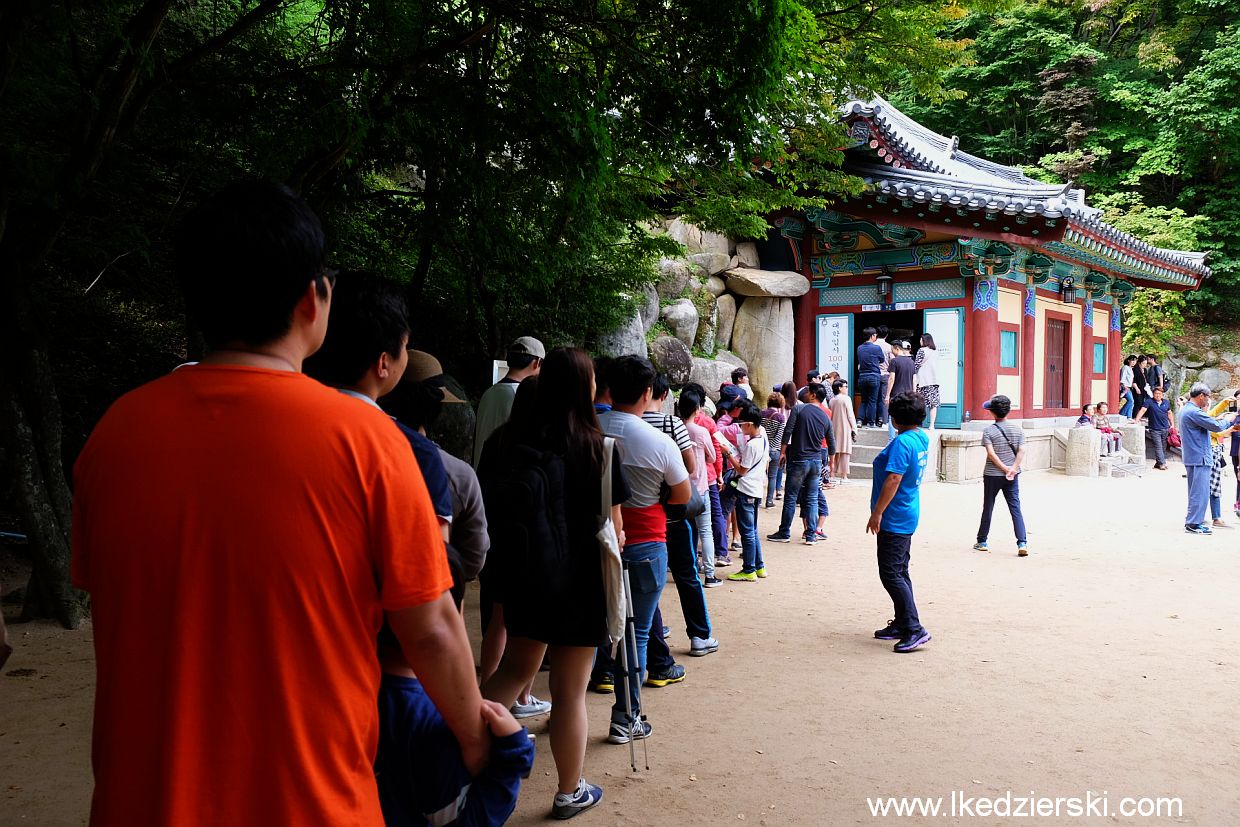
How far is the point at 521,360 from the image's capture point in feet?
15.1

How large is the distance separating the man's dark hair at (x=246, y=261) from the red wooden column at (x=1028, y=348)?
16.7 m

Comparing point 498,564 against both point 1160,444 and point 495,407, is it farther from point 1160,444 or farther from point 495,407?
point 1160,444

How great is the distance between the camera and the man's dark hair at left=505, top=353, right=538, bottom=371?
457 centimetres

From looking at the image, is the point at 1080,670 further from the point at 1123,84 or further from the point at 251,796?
the point at 1123,84

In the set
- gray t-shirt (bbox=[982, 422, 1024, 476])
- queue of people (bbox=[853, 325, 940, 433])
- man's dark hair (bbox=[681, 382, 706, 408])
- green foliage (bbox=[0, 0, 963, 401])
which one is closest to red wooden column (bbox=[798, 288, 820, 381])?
queue of people (bbox=[853, 325, 940, 433])

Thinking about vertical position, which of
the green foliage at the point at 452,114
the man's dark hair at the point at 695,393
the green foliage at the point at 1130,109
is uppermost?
the green foliage at the point at 1130,109

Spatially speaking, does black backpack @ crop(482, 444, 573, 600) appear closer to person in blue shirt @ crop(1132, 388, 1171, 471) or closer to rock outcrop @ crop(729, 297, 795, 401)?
rock outcrop @ crop(729, 297, 795, 401)

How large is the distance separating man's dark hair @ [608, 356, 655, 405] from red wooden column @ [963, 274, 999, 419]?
12.6 m

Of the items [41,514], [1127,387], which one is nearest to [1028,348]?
[1127,387]

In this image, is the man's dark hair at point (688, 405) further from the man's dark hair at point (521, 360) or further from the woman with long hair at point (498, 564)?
the woman with long hair at point (498, 564)

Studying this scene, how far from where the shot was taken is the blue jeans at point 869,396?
45.1ft

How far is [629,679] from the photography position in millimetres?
3668

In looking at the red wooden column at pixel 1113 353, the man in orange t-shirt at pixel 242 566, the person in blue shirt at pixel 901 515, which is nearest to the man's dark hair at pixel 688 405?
the person in blue shirt at pixel 901 515

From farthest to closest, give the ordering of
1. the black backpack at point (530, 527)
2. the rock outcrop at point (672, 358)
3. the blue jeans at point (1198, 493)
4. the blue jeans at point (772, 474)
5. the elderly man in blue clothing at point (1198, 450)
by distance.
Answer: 1. the rock outcrop at point (672, 358)
2. the blue jeans at point (772, 474)
3. the blue jeans at point (1198, 493)
4. the elderly man in blue clothing at point (1198, 450)
5. the black backpack at point (530, 527)
